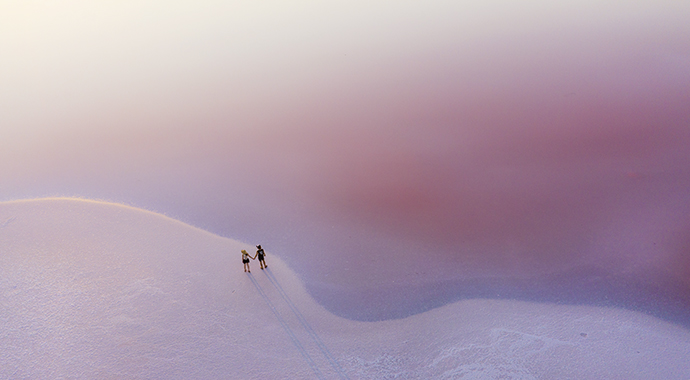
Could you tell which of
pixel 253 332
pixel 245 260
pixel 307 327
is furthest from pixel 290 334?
pixel 245 260

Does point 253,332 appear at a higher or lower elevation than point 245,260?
lower

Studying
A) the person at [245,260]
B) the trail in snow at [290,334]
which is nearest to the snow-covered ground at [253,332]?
the trail in snow at [290,334]

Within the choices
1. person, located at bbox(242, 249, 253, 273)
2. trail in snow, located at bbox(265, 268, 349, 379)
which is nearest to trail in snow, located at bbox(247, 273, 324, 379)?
person, located at bbox(242, 249, 253, 273)

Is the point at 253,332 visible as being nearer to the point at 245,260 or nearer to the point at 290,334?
Result: the point at 290,334

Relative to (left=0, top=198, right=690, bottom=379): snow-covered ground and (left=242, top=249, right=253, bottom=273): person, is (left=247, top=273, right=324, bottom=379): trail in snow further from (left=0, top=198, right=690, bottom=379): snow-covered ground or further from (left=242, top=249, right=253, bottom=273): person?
(left=242, top=249, right=253, bottom=273): person

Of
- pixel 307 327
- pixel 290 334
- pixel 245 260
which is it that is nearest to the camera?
pixel 290 334

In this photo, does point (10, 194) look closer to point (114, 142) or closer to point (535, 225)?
point (114, 142)

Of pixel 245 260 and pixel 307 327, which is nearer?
pixel 307 327

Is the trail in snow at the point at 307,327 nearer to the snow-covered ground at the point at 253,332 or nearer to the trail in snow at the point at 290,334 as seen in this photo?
the snow-covered ground at the point at 253,332
